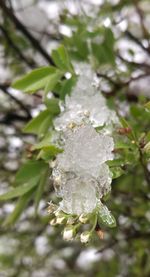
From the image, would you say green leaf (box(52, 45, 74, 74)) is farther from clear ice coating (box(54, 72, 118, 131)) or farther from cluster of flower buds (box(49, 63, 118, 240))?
cluster of flower buds (box(49, 63, 118, 240))

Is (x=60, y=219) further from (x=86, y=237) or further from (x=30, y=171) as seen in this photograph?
(x=30, y=171)

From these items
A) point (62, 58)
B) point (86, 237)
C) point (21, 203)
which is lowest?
point (21, 203)

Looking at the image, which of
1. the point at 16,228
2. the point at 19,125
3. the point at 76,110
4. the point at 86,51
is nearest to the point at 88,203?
the point at 76,110

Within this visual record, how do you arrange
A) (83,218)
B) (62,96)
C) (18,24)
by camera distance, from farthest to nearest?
(18,24) < (62,96) < (83,218)

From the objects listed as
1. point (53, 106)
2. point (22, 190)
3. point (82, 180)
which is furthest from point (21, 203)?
point (82, 180)

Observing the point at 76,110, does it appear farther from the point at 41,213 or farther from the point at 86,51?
the point at 41,213

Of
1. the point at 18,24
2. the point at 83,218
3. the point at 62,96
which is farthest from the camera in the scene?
the point at 18,24
